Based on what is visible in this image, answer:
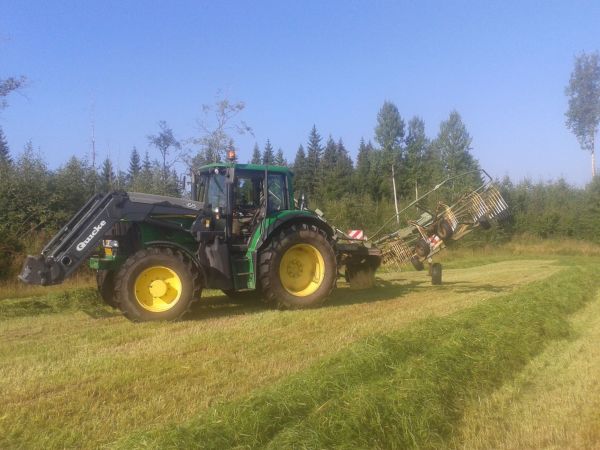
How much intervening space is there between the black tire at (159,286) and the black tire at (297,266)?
1.09 metres

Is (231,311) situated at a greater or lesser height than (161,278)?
lesser

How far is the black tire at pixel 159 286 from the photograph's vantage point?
715cm

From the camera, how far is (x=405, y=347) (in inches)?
215

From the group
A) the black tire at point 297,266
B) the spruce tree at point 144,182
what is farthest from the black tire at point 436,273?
the spruce tree at point 144,182

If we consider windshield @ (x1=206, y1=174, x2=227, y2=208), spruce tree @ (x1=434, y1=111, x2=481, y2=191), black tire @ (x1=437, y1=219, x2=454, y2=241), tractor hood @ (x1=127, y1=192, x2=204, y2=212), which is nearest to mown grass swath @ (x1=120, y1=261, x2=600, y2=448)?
black tire @ (x1=437, y1=219, x2=454, y2=241)

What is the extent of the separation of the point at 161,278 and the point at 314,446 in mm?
4673

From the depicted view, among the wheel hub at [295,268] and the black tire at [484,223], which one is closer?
the wheel hub at [295,268]

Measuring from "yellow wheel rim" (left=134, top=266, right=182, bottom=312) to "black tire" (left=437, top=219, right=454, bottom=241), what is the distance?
4.74 metres

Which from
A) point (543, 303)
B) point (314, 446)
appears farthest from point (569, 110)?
point (314, 446)

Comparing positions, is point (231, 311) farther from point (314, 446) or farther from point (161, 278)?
point (314, 446)

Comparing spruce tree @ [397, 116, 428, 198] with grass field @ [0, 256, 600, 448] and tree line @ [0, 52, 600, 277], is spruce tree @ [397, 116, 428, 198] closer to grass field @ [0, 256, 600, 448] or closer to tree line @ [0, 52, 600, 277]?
tree line @ [0, 52, 600, 277]

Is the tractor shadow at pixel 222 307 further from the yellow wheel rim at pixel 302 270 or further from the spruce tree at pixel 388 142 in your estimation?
the spruce tree at pixel 388 142

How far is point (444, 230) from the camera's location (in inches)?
386

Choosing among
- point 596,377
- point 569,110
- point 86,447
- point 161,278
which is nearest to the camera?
point 86,447
